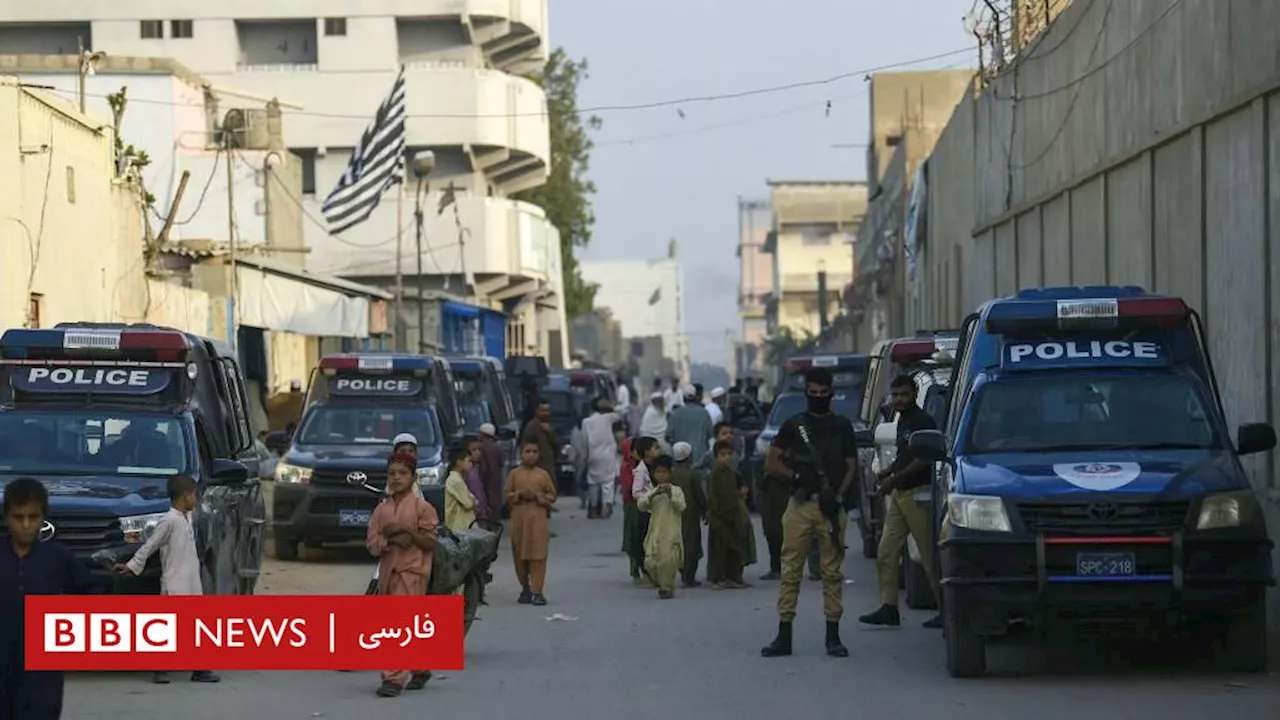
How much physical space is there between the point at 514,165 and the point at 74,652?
2514 inches

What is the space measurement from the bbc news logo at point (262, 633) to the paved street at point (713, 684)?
27cm

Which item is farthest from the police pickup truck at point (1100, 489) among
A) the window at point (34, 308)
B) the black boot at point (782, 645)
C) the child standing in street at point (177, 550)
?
the window at point (34, 308)

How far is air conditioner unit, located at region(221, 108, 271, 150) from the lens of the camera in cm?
5431

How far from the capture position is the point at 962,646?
13.4 m

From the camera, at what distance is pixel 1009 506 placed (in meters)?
13.1

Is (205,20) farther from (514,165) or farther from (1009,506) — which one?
(1009,506)

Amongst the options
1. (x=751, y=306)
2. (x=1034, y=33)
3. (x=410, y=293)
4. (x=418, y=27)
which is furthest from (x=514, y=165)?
(x=751, y=306)

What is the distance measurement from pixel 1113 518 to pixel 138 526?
644 cm

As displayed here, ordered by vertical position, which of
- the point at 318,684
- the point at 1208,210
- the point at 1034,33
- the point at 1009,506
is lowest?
the point at 318,684

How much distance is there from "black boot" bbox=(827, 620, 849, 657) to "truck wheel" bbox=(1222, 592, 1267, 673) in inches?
107

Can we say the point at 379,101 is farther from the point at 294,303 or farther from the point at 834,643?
the point at 834,643

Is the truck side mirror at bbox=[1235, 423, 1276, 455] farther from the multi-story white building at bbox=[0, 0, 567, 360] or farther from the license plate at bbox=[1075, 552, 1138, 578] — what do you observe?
the multi-story white building at bbox=[0, 0, 567, 360]

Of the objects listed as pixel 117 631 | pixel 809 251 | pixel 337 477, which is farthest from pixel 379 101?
pixel 809 251

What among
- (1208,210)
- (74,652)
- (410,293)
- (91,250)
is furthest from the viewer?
(410,293)
